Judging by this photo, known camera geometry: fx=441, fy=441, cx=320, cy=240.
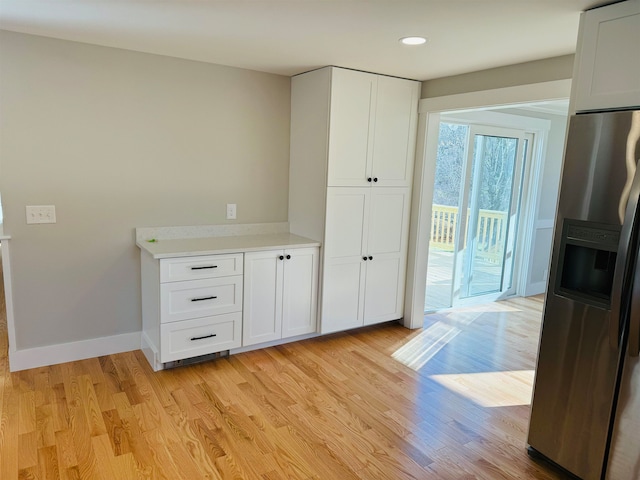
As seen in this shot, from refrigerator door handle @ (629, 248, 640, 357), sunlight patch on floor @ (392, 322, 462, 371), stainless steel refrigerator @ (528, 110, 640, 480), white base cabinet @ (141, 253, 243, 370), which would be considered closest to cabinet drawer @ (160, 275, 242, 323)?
white base cabinet @ (141, 253, 243, 370)

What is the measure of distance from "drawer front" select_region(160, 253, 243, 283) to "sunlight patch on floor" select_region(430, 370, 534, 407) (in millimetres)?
1618

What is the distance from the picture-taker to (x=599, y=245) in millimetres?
1908

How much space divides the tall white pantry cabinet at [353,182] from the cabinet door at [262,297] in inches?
15.1

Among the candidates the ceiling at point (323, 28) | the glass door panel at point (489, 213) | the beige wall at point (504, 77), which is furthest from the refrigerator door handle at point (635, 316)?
the glass door panel at point (489, 213)

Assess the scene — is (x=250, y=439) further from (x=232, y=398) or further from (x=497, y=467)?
(x=497, y=467)

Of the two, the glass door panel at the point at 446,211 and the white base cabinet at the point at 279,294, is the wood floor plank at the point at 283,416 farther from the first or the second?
the glass door panel at the point at 446,211

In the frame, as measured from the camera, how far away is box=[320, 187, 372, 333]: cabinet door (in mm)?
3492

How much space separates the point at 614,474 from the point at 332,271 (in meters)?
2.17

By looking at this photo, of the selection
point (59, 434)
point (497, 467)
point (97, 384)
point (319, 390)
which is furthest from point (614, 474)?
point (97, 384)

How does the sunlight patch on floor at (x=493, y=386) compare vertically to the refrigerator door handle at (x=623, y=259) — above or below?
below

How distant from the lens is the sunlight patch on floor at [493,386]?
2850mm

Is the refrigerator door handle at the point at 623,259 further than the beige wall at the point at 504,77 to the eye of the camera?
No

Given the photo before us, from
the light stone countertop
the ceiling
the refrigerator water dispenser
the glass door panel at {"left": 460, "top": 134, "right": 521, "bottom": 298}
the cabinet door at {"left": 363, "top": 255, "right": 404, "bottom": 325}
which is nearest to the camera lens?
the refrigerator water dispenser

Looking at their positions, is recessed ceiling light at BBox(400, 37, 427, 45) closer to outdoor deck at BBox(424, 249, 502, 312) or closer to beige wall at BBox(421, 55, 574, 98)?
beige wall at BBox(421, 55, 574, 98)
